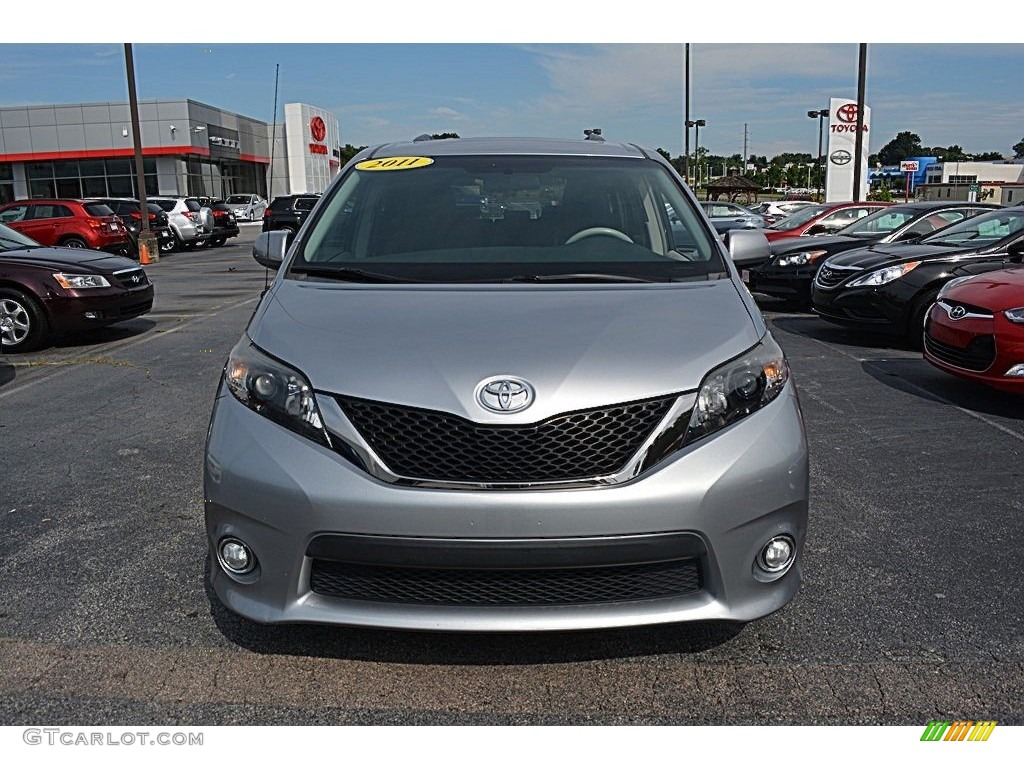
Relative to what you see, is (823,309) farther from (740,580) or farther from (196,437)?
(740,580)

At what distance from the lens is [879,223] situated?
12531 millimetres

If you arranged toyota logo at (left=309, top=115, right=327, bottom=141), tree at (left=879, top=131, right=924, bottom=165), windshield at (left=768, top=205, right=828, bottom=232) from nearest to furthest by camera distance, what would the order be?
windshield at (left=768, top=205, right=828, bottom=232) < toyota logo at (left=309, top=115, right=327, bottom=141) < tree at (left=879, top=131, right=924, bottom=165)

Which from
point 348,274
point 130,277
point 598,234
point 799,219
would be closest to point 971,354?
point 598,234

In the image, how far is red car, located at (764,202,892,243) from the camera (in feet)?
51.7

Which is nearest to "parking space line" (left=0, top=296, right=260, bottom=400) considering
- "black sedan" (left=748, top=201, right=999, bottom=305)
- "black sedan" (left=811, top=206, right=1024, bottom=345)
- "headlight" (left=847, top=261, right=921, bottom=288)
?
"black sedan" (left=748, top=201, right=999, bottom=305)

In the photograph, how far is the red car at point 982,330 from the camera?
621 centimetres

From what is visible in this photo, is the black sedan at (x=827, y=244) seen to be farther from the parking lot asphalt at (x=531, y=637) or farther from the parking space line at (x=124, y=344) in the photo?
the parking space line at (x=124, y=344)

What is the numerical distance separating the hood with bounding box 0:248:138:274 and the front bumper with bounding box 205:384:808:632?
789 centimetres

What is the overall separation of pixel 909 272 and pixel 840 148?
29818mm

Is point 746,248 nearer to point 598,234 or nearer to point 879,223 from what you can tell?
point 598,234

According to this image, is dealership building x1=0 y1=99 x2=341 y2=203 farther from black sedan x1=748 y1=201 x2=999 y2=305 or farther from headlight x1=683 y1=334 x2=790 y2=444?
headlight x1=683 y1=334 x2=790 y2=444
